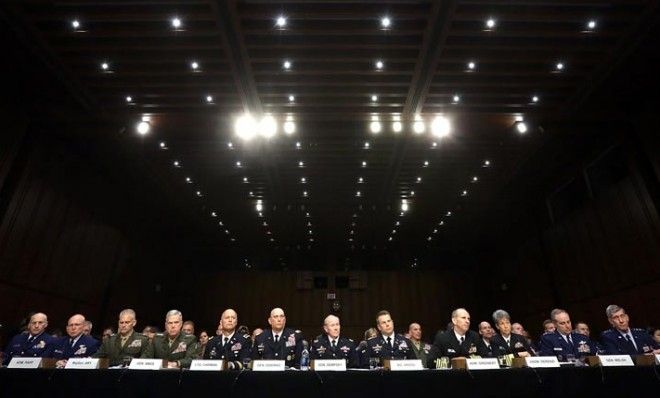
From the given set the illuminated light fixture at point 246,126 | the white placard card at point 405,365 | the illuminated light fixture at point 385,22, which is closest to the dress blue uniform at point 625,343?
the white placard card at point 405,365

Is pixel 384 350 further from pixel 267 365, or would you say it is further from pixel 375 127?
pixel 375 127

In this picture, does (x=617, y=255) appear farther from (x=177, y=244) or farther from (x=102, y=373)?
(x=177, y=244)

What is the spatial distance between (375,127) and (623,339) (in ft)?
20.4

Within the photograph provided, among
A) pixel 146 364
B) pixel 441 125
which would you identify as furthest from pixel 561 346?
pixel 441 125

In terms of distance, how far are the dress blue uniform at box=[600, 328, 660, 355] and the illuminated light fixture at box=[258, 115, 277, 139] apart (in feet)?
24.4

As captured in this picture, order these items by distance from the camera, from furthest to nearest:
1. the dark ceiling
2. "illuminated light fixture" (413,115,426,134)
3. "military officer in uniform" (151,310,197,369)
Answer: "illuminated light fixture" (413,115,426,134), the dark ceiling, "military officer in uniform" (151,310,197,369)

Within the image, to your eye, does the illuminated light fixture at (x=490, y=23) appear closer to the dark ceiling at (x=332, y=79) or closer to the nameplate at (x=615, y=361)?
the dark ceiling at (x=332, y=79)

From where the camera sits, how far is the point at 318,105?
8.55m

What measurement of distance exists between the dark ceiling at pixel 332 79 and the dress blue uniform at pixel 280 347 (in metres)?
5.05

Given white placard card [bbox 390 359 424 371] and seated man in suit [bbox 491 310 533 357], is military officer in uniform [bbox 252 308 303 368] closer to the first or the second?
white placard card [bbox 390 359 424 371]

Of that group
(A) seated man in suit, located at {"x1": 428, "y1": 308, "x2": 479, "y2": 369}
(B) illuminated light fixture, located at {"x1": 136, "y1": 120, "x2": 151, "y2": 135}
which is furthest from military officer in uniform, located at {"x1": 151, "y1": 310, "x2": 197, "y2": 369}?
(B) illuminated light fixture, located at {"x1": 136, "y1": 120, "x2": 151, "y2": 135}

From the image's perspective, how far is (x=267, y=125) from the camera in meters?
9.01

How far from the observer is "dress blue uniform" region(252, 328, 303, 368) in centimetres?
503

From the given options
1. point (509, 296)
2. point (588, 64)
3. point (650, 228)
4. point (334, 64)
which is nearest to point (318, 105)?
point (334, 64)
